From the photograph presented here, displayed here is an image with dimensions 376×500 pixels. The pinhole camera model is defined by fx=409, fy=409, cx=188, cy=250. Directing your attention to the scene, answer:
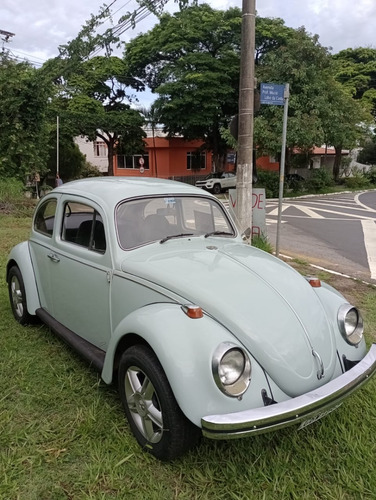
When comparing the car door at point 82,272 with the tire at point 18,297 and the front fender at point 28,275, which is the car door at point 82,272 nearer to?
the front fender at point 28,275

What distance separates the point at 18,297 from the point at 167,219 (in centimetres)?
214

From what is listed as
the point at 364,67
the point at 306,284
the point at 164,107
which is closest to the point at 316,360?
the point at 306,284

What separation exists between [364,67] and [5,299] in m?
42.4

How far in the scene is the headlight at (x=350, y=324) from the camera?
2.83 meters

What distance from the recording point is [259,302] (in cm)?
258

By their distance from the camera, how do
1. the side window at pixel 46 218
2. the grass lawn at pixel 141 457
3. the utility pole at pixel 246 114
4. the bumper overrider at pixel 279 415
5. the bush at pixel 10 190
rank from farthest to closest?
the bush at pixel 10 190
the utility pole at pixel 246 114
the side window at pixel 46 218
the grass lawn at pixel 141 457
the bumper overrider at pixel 279 415

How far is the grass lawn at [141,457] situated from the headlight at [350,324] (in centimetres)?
58

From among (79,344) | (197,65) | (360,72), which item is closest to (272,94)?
(79,344)

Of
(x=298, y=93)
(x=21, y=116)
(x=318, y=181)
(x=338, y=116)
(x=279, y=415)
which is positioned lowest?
(x=318, y=181)

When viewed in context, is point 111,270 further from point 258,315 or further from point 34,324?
point 34,324

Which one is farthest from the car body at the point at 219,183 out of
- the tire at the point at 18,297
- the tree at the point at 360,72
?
the tire at the point at 18,297

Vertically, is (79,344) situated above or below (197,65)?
below

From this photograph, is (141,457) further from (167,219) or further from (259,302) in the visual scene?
(167,219)

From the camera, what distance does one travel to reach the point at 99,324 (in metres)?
3.17
